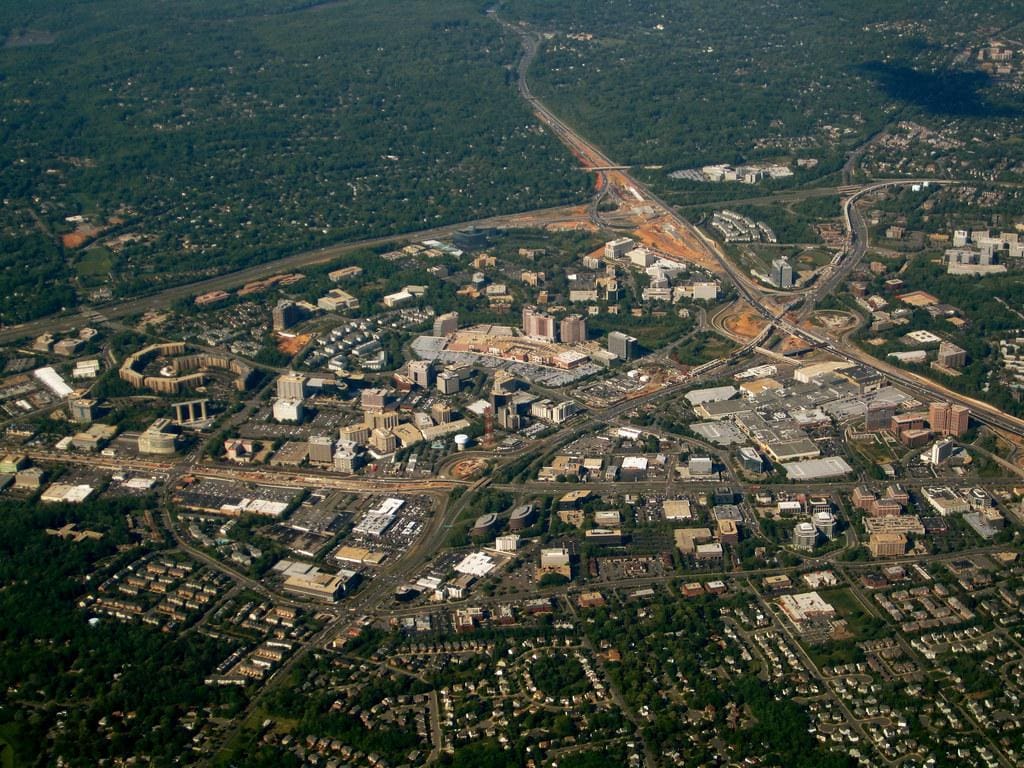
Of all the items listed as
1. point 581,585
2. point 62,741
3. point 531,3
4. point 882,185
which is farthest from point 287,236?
point 531,3

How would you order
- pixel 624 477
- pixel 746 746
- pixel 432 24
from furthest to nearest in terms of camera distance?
pixel 432 24 → pixel 624 477 → pixel 746 746

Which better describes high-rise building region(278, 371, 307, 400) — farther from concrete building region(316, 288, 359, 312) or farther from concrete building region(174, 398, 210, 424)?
concrete building region(316, 288, 359, 312)

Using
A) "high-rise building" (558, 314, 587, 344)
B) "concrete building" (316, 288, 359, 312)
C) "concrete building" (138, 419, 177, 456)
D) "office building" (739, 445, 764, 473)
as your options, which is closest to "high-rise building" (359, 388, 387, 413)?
"concrete building" (138, 419, 177, 456)

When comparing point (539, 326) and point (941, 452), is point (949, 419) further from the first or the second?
point (539, 326)

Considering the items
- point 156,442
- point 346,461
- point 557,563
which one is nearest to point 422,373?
point 346,461

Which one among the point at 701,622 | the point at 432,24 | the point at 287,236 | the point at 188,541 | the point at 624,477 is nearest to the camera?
the point at 701,622

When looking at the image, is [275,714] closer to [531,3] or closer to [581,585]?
[581,585]
